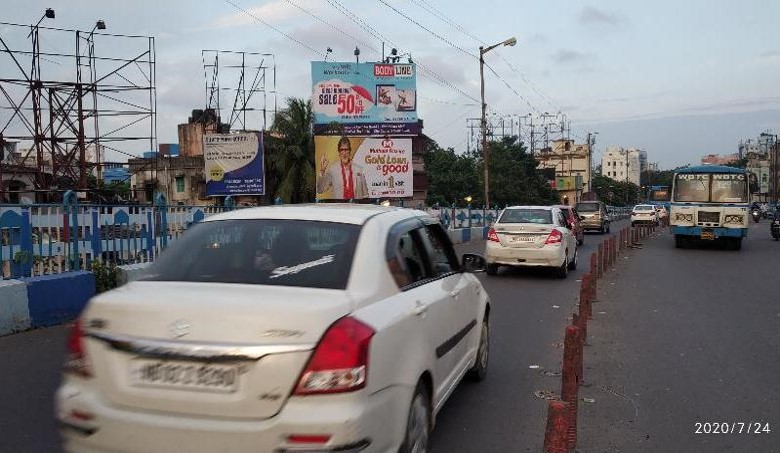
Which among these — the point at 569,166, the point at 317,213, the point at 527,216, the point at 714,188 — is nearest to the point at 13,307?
the point at 317,213

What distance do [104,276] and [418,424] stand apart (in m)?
7.27

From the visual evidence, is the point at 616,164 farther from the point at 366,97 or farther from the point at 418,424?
the point at 418,424

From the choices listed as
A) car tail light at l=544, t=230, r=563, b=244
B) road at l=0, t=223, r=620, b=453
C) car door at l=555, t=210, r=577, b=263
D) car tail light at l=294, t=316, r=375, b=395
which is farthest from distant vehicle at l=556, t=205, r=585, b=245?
car tail light at l=294, t=316, r=375, b=395

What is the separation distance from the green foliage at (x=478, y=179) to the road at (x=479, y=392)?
5565cm

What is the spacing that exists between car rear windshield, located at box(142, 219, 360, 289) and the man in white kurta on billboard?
24201 mm

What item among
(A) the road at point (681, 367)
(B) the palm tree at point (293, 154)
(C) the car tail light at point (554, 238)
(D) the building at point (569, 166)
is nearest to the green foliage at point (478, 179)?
(B) the palm tree at point (293, 154)

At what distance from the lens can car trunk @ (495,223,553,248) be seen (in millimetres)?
14016

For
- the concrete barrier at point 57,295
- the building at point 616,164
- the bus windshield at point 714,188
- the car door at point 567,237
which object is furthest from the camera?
the building at point 616,164

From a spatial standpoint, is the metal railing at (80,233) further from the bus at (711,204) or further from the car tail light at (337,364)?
the bus at (711,204)

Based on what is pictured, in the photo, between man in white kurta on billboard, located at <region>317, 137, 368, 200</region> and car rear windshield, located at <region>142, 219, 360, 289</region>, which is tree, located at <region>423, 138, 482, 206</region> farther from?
car rear windshield, located at <region>142, 219, 360, 289</region>

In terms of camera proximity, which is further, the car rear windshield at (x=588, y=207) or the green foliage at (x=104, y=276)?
the car rear windshield at (x=588, y=207)

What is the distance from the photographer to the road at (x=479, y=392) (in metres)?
4.49
